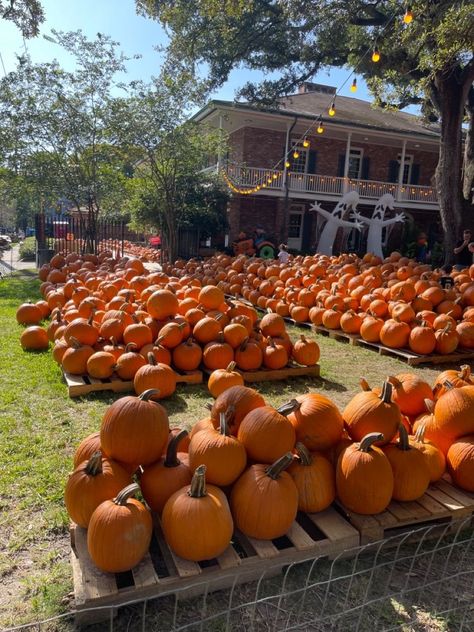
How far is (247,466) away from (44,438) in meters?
1.92

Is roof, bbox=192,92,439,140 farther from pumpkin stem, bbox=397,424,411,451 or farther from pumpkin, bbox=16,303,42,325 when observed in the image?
pumpkin stem, bbox=397,424,411,451

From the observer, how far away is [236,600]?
→ 7.00ft

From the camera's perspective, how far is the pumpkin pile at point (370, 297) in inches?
257

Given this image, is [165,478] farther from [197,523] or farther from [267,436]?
[267,436]

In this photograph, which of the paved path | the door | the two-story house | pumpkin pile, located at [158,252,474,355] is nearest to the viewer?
pumpkin pile, located at [158,252,474,355]

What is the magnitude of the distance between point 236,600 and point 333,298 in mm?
6038

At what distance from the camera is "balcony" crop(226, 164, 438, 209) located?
2102 cm

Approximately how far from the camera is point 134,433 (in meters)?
2.45

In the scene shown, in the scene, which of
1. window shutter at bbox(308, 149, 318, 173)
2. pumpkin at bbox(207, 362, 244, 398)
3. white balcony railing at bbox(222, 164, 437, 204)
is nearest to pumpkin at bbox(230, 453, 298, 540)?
pumpkin at bbox(207, 362, 244, 398)

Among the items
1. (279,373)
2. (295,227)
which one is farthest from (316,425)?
(295,227)

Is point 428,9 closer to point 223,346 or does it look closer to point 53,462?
point 223,346

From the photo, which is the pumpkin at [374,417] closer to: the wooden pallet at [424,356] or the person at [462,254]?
the wooden pallet at [424,356]

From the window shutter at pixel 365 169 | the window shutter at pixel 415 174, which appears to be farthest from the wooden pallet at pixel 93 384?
the window shutter at pixel 415 174

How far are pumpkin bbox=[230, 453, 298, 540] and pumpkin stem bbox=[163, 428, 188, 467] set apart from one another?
365 mm
